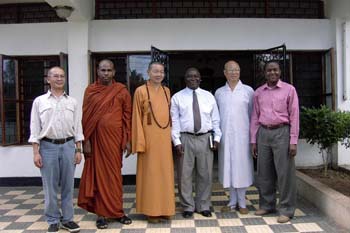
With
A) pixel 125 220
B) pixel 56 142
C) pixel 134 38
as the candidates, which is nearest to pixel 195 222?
pixel 125 220

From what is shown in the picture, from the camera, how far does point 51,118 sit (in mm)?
3984

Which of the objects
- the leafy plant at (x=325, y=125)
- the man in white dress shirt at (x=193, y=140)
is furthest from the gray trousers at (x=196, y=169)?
the leafy plant at (x=325, y=125)

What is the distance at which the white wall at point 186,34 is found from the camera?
623 centimetres

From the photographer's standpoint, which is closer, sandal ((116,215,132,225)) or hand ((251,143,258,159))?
sandal ((116,215,132,225))

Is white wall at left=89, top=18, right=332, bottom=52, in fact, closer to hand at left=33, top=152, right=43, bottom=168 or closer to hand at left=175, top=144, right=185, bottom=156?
hand at left=175, top=144, right=185, bottom=156

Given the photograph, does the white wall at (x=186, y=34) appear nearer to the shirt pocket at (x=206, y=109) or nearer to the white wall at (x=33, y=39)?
the white wall at (x=33, y=39)

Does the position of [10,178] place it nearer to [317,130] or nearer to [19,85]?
[19,85]

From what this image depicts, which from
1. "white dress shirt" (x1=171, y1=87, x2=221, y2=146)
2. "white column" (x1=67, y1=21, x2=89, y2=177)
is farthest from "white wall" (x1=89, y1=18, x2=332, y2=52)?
"white dress shirt" (x1=171, y1=87, x2=221, y2=146)

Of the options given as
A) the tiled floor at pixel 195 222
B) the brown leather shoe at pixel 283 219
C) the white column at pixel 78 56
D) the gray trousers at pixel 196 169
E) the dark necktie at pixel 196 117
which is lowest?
the tiled floor at pixel 195 222

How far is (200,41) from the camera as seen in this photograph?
623 cm

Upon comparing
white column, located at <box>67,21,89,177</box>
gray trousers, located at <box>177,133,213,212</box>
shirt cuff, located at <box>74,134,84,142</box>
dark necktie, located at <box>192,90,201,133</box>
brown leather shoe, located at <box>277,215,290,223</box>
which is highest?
white column, located at <box>67,21,89,177</box>

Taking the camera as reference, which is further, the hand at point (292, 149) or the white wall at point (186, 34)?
the white wall at point (186, 34)

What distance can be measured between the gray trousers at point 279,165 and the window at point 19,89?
333 centimetres

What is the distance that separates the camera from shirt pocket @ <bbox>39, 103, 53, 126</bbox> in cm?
397
